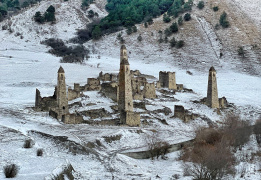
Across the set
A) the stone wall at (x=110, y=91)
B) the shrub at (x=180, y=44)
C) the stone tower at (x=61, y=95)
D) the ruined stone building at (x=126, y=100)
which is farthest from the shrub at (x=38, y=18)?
the stone tower at (x=61, y=95)

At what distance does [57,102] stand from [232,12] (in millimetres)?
85618

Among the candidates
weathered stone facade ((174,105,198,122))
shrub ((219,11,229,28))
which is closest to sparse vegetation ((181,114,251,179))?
weathered stone facade ((174,105,198,122))

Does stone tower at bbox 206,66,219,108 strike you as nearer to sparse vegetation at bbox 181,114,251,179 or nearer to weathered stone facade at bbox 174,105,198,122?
weathered stone facade at bbox 174,105,198,122

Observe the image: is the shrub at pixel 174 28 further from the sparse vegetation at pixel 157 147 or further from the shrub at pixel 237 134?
the sparse vegetation at pixel 157 147

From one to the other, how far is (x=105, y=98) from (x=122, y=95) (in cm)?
638

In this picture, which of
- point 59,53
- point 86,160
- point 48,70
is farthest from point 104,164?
point 59,53

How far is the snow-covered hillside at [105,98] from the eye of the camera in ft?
87.5

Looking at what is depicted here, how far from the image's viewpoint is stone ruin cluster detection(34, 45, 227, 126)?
3834cm

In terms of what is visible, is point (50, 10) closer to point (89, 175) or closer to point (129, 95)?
point (129, 95)

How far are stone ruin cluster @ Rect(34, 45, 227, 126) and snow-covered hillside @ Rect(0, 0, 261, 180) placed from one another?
101cm

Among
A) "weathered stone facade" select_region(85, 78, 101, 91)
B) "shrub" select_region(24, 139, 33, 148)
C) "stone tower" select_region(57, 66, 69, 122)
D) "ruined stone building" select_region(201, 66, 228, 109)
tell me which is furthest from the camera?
"ruined stone building" select_region(201, 66, 228, 109)

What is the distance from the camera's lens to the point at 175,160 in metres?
31.9

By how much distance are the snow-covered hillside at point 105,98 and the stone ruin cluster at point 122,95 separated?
1009mm

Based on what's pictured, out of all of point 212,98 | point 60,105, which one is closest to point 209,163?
point 60,105
